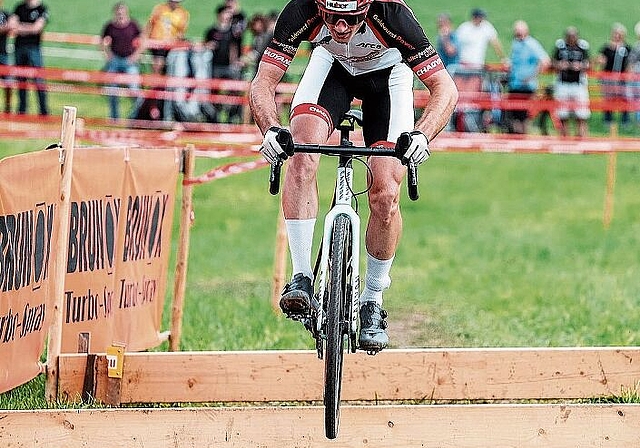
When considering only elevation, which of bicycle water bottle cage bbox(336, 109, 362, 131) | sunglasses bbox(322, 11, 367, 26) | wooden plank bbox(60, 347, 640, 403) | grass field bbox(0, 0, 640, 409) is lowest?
grass field bbox(0, 0, 640, 409)

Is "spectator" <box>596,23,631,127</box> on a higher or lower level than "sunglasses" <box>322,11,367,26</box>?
lower

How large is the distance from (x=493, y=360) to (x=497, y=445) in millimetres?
1281

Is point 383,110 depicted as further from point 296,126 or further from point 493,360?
point 493,360

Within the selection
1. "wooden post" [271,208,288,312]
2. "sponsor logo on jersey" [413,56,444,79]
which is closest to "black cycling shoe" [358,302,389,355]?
"sponsor logo on jersey" [413,56,444,79]

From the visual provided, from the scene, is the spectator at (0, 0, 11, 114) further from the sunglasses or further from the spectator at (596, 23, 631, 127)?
the sunglasses

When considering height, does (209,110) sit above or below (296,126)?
below

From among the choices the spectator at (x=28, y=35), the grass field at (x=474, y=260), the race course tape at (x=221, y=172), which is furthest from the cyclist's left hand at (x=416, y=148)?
the spectator at (x=28, y=35)

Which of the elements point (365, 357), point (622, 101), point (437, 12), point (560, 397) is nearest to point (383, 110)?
point (365, 357)

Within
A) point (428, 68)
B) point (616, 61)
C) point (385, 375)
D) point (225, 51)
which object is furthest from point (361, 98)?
point (616, 61)

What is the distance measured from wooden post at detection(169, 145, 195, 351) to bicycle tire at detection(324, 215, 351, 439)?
320cm

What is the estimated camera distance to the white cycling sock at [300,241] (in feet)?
22.5

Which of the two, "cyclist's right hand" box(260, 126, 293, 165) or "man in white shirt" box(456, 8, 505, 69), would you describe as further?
"man in white shirt" box(456, 8, 505, 69)

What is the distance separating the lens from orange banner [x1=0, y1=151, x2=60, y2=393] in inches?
278

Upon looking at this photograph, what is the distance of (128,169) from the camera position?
28.9 feet
